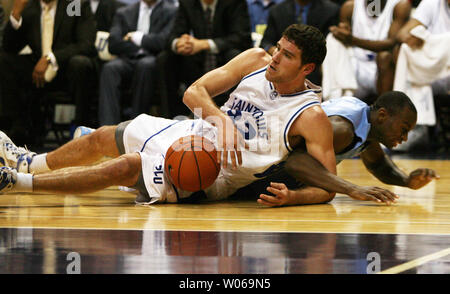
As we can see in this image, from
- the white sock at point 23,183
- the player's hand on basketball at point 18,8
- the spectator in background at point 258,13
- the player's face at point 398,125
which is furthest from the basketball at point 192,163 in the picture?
the spectator in background at point 258,13

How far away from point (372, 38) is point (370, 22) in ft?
0.57

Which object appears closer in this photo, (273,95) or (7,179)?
(7,179)

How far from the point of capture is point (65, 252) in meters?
2.24

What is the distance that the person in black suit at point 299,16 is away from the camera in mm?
6871

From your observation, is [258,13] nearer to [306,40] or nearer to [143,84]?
[143,84]

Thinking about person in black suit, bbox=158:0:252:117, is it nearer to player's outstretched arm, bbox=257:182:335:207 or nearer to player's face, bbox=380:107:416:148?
player's face, bbox=380:107:416:148

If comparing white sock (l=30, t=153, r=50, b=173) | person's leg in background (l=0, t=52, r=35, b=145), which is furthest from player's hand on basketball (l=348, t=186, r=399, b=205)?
person's leg in background (l=0, t=52, r=35, b=145)

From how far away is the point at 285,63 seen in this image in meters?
3.41

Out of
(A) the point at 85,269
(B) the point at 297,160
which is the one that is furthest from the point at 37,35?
(A) the point at 85,269

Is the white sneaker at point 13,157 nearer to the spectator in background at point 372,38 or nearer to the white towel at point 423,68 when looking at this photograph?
→ the spectator in background at point 372,38

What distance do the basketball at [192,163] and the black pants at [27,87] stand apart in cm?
353

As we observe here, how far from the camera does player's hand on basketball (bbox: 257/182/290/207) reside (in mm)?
3348

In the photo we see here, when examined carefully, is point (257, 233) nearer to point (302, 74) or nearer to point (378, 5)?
point (302, 74)

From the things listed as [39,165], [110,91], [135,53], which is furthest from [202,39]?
[39,165]
